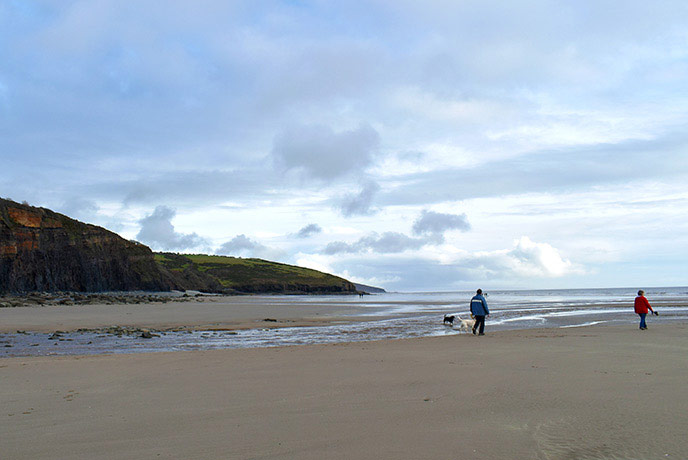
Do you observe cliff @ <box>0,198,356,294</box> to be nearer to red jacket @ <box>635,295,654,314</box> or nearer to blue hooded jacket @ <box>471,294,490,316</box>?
blue hooded jacket @ <box>471,294,490,316</box>

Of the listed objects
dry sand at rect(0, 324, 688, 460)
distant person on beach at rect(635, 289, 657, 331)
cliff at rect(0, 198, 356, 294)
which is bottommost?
dry sand at rect(0, 324, 688, 460)

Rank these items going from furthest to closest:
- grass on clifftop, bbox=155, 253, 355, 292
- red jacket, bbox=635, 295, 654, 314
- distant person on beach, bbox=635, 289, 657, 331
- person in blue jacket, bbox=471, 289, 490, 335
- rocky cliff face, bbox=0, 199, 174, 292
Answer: grass on clifftop, bbox=155, 253, 355, 292 < rocky cliff face, bbox=0, 199, 174, 292 < red jacket, bbox=635, 295, 654, 314 < distant person on beach, bbox=635, 289, 657, 331 < person in blue jacket, bbox=471, 289, 490, 335

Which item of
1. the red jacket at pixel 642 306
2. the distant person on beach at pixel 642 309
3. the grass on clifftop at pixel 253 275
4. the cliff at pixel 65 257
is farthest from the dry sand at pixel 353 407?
the grass on clifftop at pixel 253 275

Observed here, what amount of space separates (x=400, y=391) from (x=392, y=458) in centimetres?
304

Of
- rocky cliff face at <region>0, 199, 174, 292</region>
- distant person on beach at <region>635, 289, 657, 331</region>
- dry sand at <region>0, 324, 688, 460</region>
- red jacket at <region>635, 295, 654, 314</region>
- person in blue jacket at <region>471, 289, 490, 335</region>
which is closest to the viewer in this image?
dry sand at <region>0, 324, 688, 460</region>

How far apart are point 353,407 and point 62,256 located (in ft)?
243

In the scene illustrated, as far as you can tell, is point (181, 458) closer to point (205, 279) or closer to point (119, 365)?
point (119, 365)

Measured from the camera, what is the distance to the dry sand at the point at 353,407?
4980 millimetres

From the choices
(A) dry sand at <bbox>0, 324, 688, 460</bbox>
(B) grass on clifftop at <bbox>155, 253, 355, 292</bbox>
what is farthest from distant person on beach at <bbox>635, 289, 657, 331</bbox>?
(B) grass on clifftop at <bbox>155, 253, 355, 292</bbox>

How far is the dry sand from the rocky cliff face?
61.1 metres

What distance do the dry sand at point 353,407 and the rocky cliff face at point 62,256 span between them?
6106cm

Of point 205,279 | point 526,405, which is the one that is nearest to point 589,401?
point 526,405

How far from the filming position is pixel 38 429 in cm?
582

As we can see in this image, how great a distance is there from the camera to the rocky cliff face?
205ft
